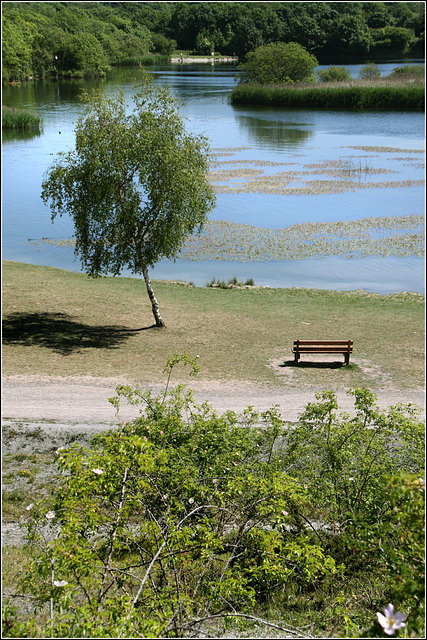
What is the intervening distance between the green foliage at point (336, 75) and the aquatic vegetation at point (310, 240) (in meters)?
41.3

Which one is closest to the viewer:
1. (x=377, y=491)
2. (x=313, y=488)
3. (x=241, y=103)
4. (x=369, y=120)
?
(x=377, y=491)

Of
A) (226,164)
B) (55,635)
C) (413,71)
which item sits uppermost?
(413,71)

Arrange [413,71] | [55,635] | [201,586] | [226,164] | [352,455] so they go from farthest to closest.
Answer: [413,71] → [226,164] → [352,455] → [201,586] → [55,635]

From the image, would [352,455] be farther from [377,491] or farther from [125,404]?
[125,404]

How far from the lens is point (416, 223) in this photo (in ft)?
97.2

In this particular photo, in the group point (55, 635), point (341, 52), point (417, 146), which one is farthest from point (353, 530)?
point (341, 52)

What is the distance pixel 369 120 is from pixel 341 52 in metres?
7.59

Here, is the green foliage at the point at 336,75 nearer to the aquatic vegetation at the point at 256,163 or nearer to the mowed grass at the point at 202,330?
the aquatic vegetation at the point at 256,163

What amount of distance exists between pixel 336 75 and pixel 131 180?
184 ft

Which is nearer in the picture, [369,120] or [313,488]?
[313,488]

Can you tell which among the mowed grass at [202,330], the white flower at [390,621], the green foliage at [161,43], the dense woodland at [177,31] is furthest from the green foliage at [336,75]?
the white flower at [390,621]

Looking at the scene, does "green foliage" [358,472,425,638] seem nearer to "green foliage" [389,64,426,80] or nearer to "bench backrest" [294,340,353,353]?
"bench backrest" [294,340,353,353]

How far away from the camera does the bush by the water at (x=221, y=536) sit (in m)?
4.63

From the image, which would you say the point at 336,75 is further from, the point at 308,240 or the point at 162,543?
the point at 162,543
